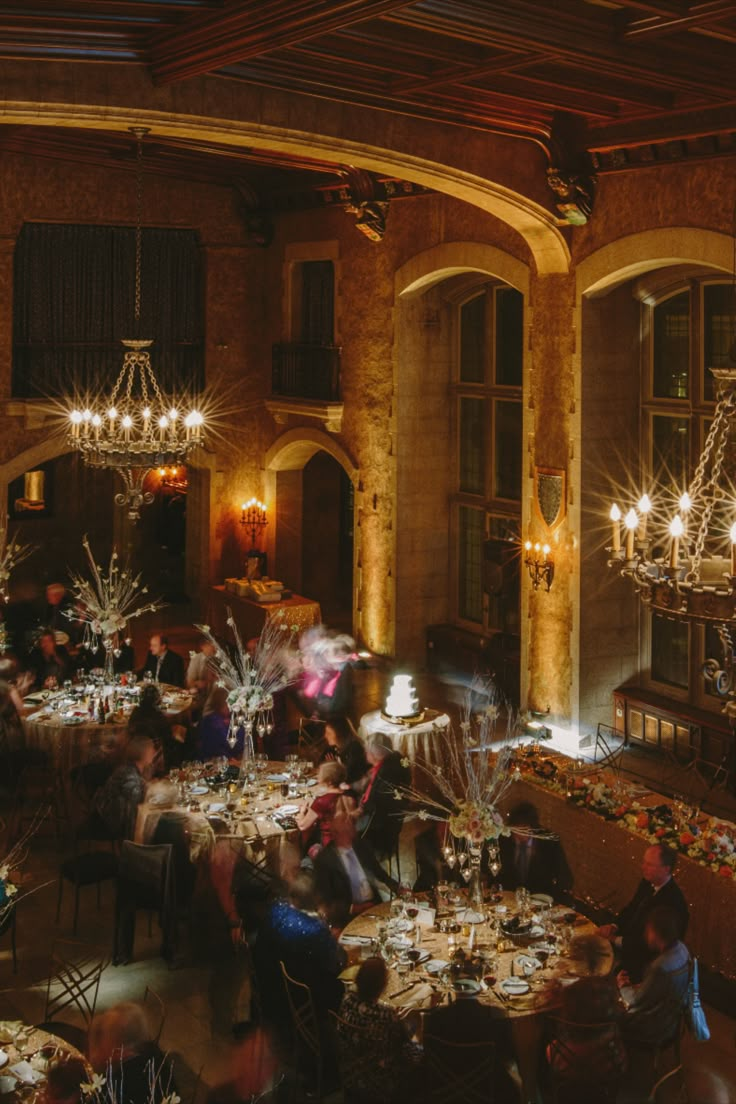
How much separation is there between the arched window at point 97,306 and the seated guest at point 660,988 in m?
11.0

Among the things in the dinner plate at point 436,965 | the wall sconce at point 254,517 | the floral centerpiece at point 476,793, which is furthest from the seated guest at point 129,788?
the wall sconce at point 254,517

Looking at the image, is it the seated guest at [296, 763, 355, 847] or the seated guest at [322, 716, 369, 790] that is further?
the seated guest at [322, 716, 369, 790]

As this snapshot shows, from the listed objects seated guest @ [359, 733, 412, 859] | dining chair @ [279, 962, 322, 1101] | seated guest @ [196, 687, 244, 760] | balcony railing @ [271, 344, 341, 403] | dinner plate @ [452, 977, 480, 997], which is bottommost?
dining chair @ [279, 962, 322, 1101]

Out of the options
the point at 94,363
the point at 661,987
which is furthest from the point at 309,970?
the point at 94,363

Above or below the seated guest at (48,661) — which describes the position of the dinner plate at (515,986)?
below

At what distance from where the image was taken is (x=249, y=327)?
1694 cm

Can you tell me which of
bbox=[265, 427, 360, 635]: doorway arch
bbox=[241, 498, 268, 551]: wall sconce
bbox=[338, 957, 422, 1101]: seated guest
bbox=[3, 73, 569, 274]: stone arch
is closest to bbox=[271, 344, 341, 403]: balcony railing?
bbox=[265, 427, 360, 635]: doorway arch

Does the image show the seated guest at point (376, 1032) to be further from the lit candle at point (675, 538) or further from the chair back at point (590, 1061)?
the lit candle at point (675, 538)

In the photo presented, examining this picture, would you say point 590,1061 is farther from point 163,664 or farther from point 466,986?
point 163,664

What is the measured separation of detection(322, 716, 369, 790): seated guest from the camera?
9539 millimetres

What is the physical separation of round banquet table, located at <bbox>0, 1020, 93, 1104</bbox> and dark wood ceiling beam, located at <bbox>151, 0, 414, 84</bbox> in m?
5.09

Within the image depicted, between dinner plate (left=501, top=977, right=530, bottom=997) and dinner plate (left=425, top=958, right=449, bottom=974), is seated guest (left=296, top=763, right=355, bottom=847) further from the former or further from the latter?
dinner plate (left=501, top=977, right=530, bottom=997)

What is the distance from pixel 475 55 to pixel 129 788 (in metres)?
5.19

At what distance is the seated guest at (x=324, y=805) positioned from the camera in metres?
8.55
